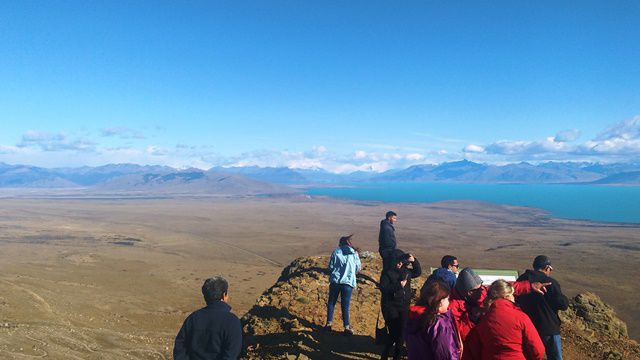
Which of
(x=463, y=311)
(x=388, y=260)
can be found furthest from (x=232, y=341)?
(x=388, y=260)

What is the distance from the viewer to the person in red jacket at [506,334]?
13.2 ft

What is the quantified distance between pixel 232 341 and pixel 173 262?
115 feet

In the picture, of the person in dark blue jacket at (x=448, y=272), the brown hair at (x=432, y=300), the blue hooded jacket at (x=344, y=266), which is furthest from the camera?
the blue hooded jacket at (x=344, y=266)

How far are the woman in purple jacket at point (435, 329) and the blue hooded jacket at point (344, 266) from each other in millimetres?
3978

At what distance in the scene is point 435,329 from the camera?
150 inches

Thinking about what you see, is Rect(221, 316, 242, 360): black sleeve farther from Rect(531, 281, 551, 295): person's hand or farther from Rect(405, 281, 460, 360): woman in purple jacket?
Rect(531, 281, 551, 295): person's hand

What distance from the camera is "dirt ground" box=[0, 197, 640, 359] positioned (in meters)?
15.1

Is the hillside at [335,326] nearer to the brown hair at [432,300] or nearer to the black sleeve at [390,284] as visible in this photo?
the black sleeve at [390,284]

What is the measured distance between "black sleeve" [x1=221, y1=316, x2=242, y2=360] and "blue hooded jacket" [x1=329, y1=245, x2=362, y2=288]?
3.84 meters

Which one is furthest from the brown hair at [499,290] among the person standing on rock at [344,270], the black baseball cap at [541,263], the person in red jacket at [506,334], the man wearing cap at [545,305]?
the person standing on rock at [344,270]

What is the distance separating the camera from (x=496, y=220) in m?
83.6

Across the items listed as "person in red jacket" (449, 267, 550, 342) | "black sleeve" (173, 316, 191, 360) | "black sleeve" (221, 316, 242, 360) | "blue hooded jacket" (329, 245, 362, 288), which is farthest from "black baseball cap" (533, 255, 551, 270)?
"black sleeve" (173, 316, 191, 360)

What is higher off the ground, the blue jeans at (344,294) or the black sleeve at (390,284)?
the black sleeve at (390,284)

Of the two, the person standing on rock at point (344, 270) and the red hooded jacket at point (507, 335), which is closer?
the red hooded jacket at point (507, 335)
